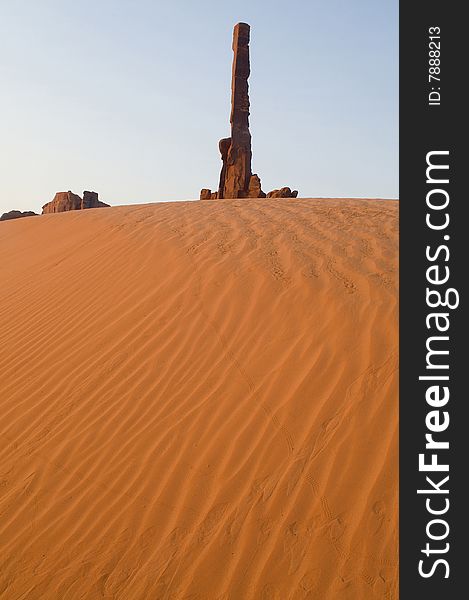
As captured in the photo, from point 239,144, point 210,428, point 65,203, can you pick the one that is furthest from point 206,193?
point 210,428

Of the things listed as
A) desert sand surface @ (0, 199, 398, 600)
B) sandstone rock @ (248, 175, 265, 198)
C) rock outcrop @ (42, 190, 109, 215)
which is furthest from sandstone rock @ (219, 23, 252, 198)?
desert sand surface @ (0, 199, 398, 600)

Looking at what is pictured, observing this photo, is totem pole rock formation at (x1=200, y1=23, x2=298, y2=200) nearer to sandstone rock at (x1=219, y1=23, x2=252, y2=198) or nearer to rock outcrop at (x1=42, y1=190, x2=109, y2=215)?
sandstone rock at (x1=219, y1=23, x2=252, y2=198)

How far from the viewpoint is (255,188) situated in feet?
71.9

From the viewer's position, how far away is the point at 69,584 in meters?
3.20

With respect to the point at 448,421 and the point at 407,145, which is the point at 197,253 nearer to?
the point at 407,145

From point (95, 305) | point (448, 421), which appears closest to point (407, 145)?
point (448, 421)

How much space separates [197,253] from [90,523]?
13.3 feet

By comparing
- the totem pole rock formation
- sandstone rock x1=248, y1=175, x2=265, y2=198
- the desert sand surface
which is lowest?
the desert sand surface

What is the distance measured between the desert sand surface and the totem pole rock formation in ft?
49.6

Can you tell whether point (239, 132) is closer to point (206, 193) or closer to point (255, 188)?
point (206, 193)

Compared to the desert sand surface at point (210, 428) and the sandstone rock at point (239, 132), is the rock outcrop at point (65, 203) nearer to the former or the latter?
the sandstone rock at point (239, 132)

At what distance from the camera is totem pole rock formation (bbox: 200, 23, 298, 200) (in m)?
22.2

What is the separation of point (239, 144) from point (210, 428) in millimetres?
20651

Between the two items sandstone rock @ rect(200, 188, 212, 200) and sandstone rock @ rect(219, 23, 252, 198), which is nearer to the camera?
sandstone rock @ rect(219, 23, 252, 198)
